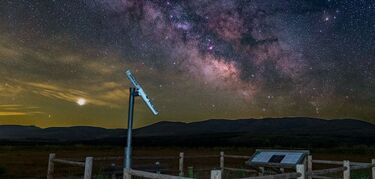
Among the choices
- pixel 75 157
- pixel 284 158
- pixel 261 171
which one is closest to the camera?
pixel 284 158

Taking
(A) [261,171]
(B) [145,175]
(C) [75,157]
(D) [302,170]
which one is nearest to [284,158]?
(A) [261,171]

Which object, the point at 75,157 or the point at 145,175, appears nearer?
the point at 145,175

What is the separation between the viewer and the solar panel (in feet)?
36.1

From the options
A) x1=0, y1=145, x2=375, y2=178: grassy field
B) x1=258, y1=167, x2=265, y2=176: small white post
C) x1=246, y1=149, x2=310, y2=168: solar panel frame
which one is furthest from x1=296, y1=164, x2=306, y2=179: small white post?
x1=258, y1=167, x2=265, y2=176: small white post

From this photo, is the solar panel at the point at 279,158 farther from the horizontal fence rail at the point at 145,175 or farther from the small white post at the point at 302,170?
the horizontal fence rail at the point at 145,175

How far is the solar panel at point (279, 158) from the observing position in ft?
36.1

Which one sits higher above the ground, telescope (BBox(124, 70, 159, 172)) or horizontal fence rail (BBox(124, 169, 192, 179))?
telescope (BBox(124, 70, 159, 172))

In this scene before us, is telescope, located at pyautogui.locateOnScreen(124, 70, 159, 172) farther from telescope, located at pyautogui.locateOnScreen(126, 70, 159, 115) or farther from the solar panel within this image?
the solar panel

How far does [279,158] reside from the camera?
11562mm

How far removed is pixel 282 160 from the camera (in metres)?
11.3

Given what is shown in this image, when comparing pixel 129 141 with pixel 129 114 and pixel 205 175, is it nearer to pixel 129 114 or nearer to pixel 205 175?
pixel 129 114

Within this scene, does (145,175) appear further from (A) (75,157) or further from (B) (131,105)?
(A) (75,157)

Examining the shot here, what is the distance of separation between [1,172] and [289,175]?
59.9 feet

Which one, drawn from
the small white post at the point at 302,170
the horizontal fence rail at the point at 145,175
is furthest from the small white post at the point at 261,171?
the horizontal fence rail at the point at 145,175
